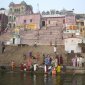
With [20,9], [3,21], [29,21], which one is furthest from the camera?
[20,9]

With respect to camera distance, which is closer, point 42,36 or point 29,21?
point 42,36

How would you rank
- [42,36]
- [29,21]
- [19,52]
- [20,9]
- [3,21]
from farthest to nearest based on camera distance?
[20,9] → [3,21] → [29,21] → [42,36] → [19,52]

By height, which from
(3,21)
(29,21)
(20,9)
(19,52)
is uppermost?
(20,9)

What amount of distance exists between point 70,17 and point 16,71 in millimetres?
31719

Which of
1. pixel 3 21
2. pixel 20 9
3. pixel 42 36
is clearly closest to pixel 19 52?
pixel 42 36

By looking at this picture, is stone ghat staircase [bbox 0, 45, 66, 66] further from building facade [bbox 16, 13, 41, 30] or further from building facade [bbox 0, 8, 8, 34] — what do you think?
building facade [bbox 0, 8, 8, 34]

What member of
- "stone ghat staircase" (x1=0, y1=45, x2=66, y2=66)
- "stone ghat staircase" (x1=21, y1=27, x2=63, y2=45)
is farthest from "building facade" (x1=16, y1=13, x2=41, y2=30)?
"stone ghat staircase" (x1=0, y1=45, x2=66, y2=66)

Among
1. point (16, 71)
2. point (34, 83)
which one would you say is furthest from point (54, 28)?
point (34, 83)

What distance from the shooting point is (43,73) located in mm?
25281

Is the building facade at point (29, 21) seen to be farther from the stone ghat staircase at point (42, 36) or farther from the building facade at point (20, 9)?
the building facade at point (20, 9)

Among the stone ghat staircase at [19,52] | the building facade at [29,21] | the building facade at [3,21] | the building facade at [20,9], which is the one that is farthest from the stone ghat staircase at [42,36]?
the building facade at [20,9]

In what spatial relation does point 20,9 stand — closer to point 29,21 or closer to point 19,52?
point 29,21

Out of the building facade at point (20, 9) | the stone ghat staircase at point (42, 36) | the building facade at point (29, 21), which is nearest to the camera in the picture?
the stone ghat staircase at point (42, 36)

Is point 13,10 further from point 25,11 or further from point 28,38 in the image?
point 28,38
